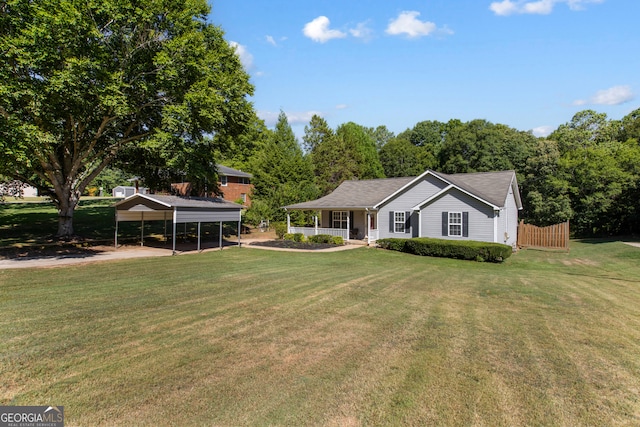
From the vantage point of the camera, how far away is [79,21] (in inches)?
538

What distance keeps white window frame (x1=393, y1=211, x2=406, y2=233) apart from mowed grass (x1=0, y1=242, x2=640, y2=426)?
12.5 metres

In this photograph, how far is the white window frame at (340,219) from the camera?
26.1m

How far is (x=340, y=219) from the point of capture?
86.4ft

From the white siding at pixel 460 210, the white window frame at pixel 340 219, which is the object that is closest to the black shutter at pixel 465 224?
the white siding at pixel 460 210

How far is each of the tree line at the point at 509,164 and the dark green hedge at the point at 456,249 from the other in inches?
492

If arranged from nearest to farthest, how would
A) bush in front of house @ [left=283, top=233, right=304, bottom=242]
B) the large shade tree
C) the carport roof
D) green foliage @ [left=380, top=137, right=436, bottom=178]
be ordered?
1. the large shade tree
2. the carport roof
3. bush in front of house @ [left=283, top=233, right=304, bottom=242]
4. green foliage @ [left=380, top=137, right=436, bottom=178]

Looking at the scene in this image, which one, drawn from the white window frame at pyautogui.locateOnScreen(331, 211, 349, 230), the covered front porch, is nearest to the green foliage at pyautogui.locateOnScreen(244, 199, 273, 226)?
Answer: the covered front porch

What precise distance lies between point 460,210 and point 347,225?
7884 millimetres

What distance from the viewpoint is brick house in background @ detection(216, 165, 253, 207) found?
121ft

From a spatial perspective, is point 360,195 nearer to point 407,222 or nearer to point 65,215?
point 407,222

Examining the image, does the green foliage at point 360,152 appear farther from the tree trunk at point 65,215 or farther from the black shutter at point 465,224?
the tree trunk at point 65,215

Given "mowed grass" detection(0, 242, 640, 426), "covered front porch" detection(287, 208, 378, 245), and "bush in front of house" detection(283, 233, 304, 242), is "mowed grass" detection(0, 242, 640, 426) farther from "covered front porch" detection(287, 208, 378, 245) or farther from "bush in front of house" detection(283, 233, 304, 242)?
"covered front porch" detection(287, 208, 378, 245)

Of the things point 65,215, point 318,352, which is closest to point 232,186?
point 65,215

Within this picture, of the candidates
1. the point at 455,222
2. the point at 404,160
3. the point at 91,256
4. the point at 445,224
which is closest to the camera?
the point at 91,256
